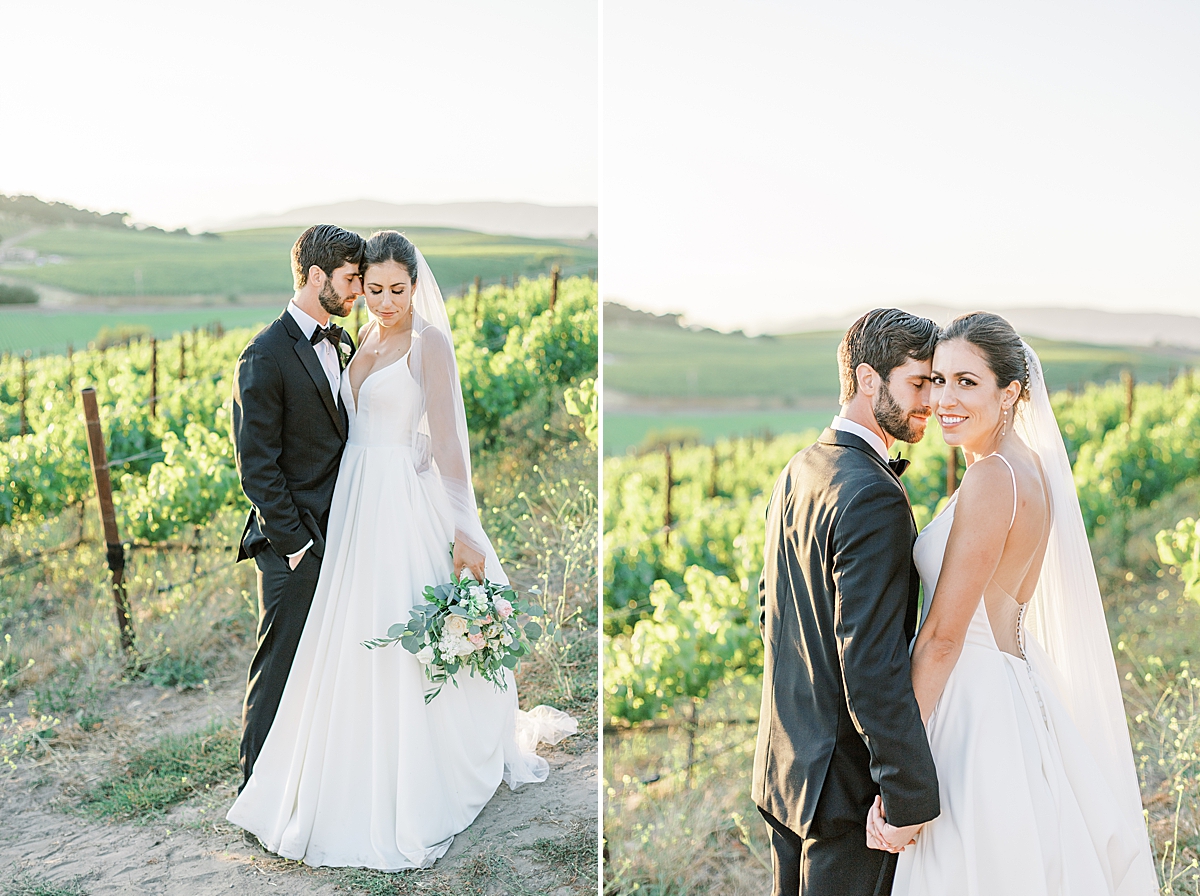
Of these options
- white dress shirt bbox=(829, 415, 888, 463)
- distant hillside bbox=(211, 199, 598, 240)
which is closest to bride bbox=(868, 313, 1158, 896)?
white dress shirt bbox=(829, 415, 888, 463)

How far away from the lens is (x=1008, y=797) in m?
1.74

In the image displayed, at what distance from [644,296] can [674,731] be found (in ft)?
33.4

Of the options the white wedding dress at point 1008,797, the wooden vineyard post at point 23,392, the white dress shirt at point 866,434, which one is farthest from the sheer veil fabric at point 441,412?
the wooden vineyard post at point 23,392

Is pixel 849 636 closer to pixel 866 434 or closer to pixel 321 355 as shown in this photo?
pixel 866 434

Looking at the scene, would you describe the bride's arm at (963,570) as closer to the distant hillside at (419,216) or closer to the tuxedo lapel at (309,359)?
the tuxedo lapel at (309,359)

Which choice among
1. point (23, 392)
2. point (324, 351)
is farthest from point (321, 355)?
point (23, 392)

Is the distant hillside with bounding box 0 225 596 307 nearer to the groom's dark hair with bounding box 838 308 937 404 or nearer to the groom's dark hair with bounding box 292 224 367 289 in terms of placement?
the groom's dark hair with bounding box 292 224 367 289

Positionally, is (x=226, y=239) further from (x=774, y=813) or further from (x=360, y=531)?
(x=774, y=813)

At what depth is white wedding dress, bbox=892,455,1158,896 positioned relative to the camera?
1731 millimetres

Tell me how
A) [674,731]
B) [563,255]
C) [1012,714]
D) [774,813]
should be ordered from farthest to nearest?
[563,255] < [674,731] < [774,813] < [1012,714]

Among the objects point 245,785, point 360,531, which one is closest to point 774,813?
point 360,531

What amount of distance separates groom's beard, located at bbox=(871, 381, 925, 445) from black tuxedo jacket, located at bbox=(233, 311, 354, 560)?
179cm

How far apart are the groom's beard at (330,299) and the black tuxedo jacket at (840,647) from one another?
1649mm

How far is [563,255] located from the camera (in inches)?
315
